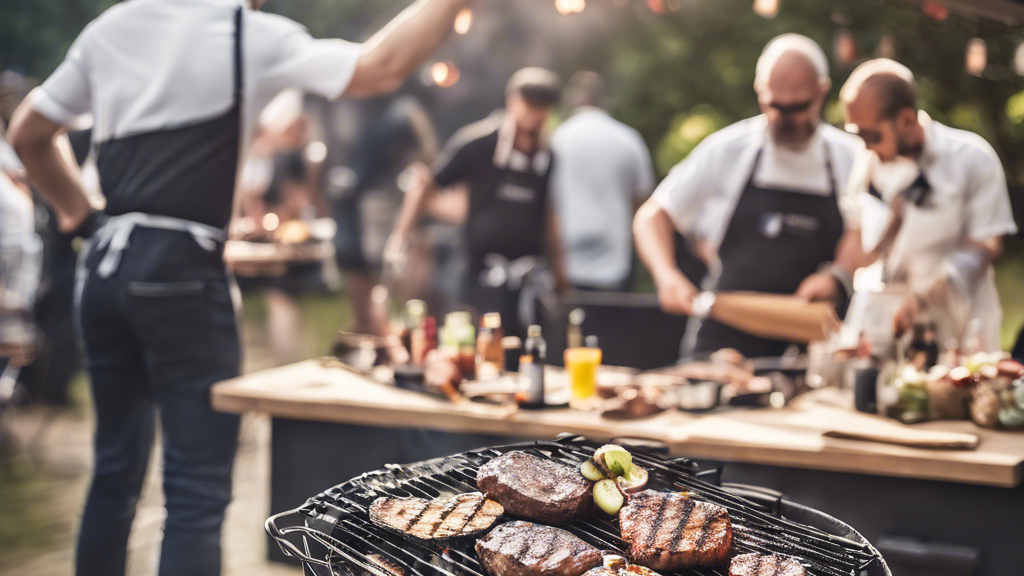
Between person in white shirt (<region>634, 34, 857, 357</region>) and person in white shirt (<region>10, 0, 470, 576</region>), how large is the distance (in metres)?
1.59

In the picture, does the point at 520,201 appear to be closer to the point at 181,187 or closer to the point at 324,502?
the point at 181,187

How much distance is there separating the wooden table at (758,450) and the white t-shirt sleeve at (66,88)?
3.39ft

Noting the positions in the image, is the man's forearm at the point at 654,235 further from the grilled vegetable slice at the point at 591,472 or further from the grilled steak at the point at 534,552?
the grilled steak at the point at 534,552

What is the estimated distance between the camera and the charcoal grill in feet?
4.94

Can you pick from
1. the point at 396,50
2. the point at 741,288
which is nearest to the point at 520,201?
the point at 741,288

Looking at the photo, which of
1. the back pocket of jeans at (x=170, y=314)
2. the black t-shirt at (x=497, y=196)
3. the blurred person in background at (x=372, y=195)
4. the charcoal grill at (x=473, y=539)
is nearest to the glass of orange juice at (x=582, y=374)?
the charcoal grill at (x=473, y=539)

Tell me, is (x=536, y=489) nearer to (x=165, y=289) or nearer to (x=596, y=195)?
(x=165, y=289)

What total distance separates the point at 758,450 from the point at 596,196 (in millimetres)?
3375

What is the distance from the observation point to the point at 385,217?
23.7 ft

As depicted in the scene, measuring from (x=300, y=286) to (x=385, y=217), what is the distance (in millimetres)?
1045

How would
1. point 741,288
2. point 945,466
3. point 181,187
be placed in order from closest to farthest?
point 945,466 < point 181,187 < point 741,288

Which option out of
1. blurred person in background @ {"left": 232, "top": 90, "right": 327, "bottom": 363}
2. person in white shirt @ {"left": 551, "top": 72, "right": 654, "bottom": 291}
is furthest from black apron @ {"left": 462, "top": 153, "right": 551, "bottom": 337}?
blurred person in background @ {"left": 232, "top": 90, "right": 327, "bottom": 363}

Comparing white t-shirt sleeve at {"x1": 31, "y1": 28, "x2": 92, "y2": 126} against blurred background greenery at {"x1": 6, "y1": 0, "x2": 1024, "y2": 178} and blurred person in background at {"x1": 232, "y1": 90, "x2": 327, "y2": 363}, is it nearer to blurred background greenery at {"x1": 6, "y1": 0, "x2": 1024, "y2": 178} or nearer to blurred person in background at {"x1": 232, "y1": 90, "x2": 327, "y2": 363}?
blurred background greenery at {"x1": 6, "y1": 0, "x2": 1024, "y2": 178}

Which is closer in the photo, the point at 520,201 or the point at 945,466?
the point at 945,466
